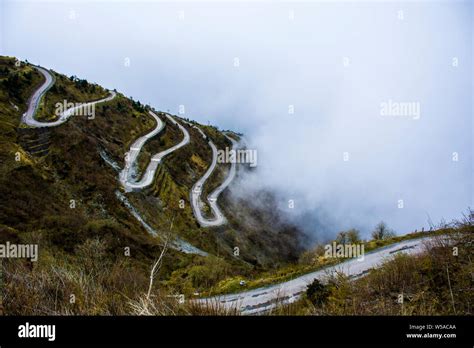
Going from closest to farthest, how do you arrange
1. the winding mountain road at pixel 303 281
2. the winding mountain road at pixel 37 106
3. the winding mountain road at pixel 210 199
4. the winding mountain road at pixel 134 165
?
the winding mountain road at pixel 303 281 < the winding mountain road at pixel 37 106 < the winding mountain road at pixel 134 165 < the winding mountain road at pixel 210 199

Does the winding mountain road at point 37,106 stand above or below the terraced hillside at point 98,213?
above

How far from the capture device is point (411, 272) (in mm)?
6387

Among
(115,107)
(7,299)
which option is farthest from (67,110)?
(7,299)

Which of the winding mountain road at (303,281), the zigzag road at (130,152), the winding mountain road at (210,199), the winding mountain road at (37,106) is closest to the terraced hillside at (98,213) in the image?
the zigzag road at (130,152)

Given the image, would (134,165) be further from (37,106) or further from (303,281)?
(303,281)

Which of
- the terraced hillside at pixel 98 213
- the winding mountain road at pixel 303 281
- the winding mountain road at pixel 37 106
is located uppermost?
the winding mountain road at pixel 37 106

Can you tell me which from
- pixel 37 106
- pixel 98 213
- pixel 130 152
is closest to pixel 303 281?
pixel 98 213

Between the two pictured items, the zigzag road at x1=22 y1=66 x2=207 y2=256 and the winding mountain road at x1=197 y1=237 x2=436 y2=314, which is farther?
the zigzag road at x1=22 y1=66 x2=207 y2=256

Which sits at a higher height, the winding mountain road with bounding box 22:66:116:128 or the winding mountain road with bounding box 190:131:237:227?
the winding mountain road with bounding box 22:66:116:128

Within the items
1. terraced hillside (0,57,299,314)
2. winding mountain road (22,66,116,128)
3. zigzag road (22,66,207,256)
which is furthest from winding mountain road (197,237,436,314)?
winding mountain road (22,66,116,128)

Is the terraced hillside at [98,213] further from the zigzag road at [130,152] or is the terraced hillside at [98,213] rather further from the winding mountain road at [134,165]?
the winding mountain road at [134,165]

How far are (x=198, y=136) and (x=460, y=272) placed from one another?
9470 cm

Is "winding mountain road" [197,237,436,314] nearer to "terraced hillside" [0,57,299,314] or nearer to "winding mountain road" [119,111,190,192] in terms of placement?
"terraced hillside" [0,57,299,314]

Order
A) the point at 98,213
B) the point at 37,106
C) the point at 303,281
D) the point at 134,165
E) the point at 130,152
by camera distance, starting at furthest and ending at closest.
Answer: the point at 130,152 < the point at 134,165 < the point at 37,106 < the point at 98,213 < the point at 303,281
